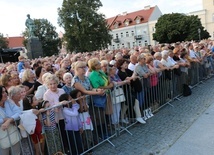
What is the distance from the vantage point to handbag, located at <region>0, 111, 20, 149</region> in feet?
11.0

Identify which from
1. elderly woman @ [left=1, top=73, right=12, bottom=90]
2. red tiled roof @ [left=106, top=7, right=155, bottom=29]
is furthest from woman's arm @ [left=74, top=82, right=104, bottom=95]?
red tiled roof @ [left=106, top=7, right=155, bottom=29]

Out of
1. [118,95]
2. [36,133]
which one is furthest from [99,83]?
[36,133]

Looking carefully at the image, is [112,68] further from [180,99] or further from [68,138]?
[180,99]

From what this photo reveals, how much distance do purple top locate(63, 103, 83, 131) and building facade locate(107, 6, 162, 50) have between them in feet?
231

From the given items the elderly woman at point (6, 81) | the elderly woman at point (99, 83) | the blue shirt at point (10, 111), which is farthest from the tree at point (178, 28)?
the blue shirt at point (10, 111)

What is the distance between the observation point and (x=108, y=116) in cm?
519

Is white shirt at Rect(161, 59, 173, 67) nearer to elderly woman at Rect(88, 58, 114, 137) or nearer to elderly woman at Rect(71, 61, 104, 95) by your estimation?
elderly woman at Rect(88, 58, 114, 137)

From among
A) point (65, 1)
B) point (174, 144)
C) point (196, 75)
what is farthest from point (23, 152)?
point (65, 1)

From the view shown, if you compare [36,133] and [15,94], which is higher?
[15,94]

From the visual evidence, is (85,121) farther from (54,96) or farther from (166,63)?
(166,63)

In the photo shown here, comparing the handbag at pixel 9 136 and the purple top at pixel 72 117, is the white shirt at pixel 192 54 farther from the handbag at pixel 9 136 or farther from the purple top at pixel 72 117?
the handbag at pixel 9 136

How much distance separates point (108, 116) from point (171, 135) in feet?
4.48

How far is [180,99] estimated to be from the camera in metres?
7.54

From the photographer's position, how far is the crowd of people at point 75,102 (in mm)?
3590
